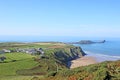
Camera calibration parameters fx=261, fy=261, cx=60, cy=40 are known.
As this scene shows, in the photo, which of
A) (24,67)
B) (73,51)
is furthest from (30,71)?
(73,51)

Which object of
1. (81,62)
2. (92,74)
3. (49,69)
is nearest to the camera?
(92,74)

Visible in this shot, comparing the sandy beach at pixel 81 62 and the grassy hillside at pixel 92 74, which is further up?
the grassy hillside at pixel 92 74

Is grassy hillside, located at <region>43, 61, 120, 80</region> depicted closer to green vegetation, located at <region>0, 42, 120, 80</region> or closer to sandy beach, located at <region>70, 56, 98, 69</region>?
green vegetation, located at <region>0, 42, 120, 80</region>

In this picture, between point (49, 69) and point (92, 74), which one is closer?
point (92, 74)

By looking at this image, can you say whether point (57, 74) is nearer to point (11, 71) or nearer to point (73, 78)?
point (73, 78)

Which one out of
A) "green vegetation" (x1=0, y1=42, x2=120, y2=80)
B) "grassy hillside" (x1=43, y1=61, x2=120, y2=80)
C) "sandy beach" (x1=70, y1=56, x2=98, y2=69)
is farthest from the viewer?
"sandy beach" (x1=70, y1=56, x2=98, y2=69)

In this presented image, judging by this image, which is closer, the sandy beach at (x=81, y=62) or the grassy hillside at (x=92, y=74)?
the grassy hillside at (x=92, y=74)

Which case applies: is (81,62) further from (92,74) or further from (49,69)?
(92,74)

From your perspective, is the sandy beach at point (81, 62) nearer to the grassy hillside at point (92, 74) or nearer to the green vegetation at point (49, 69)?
the green vegetation at point (49, 69)

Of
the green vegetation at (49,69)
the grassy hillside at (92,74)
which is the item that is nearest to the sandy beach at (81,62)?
the green vegetation at (49,69)

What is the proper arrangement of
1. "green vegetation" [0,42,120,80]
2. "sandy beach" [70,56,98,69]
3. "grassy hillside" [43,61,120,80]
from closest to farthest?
"grassy hillside" [43,61,120,80], "green vegetation" [0,42,120,80], "sandy beach" [70,56,98,69]

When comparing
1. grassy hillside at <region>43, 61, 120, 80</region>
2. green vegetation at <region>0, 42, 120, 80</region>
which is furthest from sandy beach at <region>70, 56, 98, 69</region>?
grassy hillside at <region>43, 61, 120, 80</region>

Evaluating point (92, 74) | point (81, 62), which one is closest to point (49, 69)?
point (81, 62)
